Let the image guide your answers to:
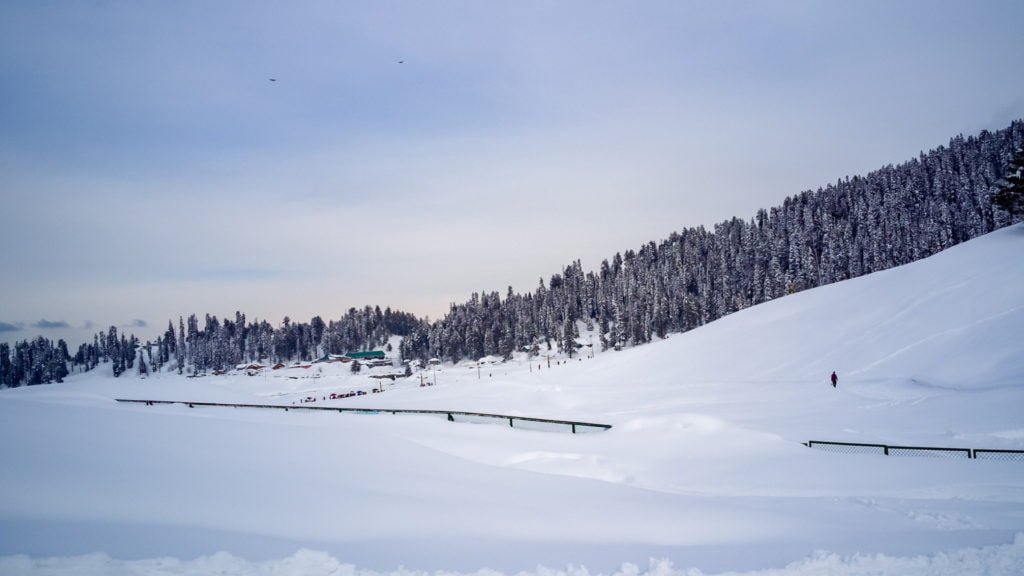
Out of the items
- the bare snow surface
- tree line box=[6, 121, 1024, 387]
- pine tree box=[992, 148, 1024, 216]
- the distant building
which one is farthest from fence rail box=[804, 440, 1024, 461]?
the distant building

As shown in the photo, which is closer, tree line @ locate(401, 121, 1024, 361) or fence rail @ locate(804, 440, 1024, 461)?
fence rail @ locate(804, 440, 1024, 461)

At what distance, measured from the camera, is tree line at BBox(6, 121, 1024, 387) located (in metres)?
121

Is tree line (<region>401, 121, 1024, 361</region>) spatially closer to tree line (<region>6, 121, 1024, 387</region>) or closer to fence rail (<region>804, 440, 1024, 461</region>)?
tree line (<region>6, 121, 1024, 387</region>)

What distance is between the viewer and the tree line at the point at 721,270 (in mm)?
121312

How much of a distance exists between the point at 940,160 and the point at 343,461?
220628mm

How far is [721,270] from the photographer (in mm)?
144125

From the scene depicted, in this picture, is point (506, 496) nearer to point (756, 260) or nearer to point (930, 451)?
point (930, 451)

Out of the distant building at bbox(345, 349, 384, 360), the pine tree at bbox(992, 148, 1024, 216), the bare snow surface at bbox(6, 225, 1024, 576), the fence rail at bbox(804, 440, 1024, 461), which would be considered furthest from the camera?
the distant building at bbox(345, 349, 384, 360)

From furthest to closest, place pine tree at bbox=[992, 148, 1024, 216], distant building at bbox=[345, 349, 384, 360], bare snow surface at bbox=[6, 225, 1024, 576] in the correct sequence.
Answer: distant building at bbox=[345, 349, 384, 360], pine tree at bbox=[992, 148, 1024, 216], bare snow surface at bbox=[6, 225, 1024, 576]

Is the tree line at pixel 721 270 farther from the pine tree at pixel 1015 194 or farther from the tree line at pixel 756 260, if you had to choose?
the pine tree at pixel 1015 194

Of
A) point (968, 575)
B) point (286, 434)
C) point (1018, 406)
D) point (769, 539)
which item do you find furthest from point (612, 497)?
point (1018, 406)

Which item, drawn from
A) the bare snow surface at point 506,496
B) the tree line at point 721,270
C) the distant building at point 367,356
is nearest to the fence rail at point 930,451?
the bare snow surface at point 506,496

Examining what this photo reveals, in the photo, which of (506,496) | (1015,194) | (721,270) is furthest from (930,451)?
(721,270)

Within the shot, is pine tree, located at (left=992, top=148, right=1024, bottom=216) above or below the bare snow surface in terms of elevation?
above
